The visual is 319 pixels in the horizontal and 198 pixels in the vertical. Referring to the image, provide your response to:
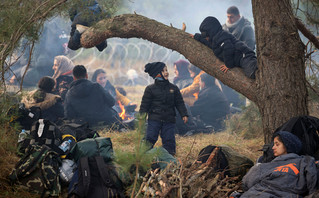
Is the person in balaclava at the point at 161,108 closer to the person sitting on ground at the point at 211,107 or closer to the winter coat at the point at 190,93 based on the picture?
the person sitting on ground at the point at 211,107

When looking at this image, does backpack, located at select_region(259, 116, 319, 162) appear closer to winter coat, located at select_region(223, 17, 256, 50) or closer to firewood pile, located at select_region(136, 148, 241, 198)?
firewood pile, located at select_region(136, 148, 241, 198)

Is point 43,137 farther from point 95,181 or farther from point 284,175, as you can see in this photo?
point 284,175

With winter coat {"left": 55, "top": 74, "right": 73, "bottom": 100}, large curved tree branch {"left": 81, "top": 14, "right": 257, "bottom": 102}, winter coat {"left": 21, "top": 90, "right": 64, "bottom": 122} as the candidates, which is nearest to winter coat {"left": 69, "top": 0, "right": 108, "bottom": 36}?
large curved tree branch {"left": 81, "top": 14, "right": 257, "bottom": 102}

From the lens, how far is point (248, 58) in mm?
5008

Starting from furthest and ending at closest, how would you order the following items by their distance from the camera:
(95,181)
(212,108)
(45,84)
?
(212,108)
(45,84)
(95,181)

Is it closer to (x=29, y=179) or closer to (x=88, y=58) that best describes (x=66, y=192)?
(x=29, y=179)

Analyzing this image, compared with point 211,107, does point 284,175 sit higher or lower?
lower

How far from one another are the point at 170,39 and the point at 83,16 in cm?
165

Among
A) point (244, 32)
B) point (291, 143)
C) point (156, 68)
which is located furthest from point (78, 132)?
point (244, 32)

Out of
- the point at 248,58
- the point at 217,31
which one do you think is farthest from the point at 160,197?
the point at 217,31

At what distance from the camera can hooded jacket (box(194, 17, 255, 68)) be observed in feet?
16.5

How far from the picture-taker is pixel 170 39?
5609 mm

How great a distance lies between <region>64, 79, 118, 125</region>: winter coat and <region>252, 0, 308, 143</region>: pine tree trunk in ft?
13.4

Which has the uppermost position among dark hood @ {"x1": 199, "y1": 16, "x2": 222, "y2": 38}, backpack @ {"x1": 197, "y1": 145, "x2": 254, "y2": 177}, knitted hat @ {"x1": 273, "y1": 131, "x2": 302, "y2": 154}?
dark hood @ {"x1": 199, "y1": 16, "x2": 222, "y2": 38}
